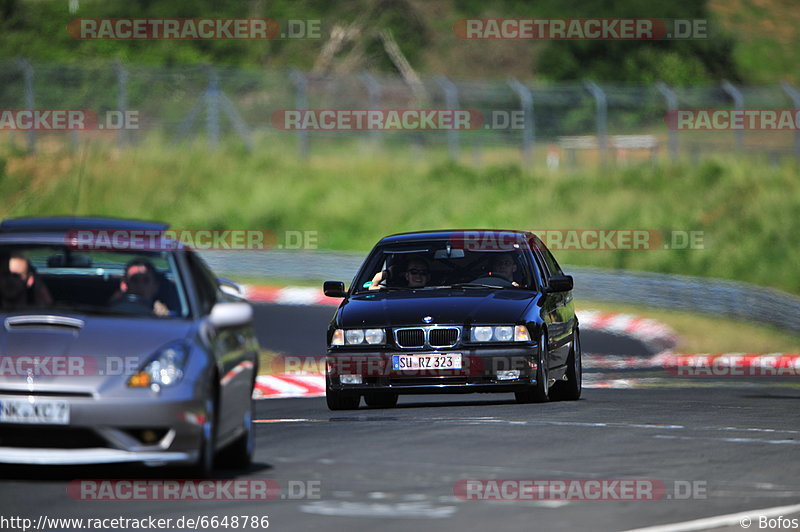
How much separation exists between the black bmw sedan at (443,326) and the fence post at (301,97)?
25.5 metres

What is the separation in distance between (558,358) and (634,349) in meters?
12.1

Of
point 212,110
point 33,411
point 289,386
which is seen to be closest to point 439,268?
point 289,386

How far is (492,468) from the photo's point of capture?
993 cm

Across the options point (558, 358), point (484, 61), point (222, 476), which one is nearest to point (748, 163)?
point (558, 358)

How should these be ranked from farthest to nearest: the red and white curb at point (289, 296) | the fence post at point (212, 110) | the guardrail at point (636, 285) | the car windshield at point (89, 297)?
the fence post at point (212, 110) < the red and white curb at point (289, 296) < the guardrail at point (636, 285) < the car windshield at point (89, 297)

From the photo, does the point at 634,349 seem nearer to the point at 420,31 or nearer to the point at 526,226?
the point at 526,226

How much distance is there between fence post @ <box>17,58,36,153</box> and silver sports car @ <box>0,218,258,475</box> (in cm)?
3012

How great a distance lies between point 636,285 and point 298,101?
13.3 metres

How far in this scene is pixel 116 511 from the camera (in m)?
8.22

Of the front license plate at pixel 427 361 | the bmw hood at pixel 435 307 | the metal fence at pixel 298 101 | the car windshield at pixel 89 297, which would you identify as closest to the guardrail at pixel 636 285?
the metal fence at pixel 298 101

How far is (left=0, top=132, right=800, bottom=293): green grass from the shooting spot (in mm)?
40125

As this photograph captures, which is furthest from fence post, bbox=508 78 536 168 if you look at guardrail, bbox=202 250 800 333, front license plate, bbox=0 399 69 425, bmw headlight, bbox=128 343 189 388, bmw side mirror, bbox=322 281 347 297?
front license plate, bbox=0 399 69 425

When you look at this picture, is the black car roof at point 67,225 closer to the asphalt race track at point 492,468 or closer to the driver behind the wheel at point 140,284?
the driver behind the wheel at point 140,284

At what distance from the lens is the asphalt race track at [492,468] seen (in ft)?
27.0
